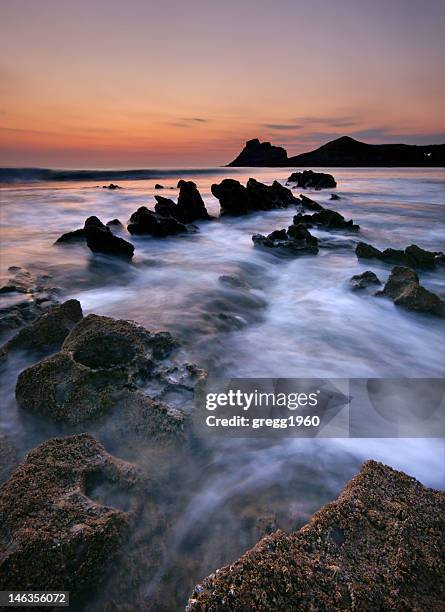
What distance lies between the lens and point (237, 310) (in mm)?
5934

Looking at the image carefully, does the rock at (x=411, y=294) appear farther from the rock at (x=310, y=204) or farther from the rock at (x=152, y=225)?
the rock at (x=310, y=204)

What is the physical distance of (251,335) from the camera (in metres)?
5.09

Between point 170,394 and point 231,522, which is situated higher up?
point 170,394

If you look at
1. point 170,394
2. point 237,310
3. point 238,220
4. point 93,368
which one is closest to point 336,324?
point 237,310

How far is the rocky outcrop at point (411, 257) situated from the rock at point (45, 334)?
6692 millimetres

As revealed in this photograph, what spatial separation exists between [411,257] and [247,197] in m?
9.99

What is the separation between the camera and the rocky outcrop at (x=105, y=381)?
2.84 meters

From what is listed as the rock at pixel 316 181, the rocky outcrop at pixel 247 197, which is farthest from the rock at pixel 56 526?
the rock at pixel 316 181

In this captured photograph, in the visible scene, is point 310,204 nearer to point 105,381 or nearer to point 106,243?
point 106,243

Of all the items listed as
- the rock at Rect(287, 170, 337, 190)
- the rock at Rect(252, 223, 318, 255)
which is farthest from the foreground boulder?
the rock at Rect(287, 170, 337, 190)

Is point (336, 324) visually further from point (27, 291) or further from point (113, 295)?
point (27, 291)

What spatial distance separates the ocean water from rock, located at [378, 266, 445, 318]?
0.16 metres

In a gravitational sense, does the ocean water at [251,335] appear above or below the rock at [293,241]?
below

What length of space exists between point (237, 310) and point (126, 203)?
19398mm
